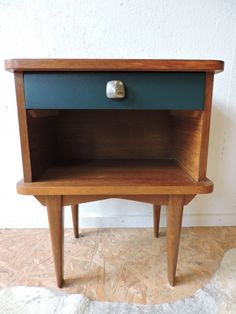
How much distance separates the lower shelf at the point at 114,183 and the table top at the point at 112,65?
28 centimetres

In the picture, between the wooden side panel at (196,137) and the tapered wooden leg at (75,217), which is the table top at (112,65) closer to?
the wooden side panel at (196,137)

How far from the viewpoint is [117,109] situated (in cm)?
65

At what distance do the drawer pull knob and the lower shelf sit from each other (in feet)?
0.75

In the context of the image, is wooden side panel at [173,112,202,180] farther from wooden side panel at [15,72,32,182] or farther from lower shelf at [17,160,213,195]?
wooden side panel at [15,72,32,182]

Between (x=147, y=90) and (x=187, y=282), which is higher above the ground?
(x=147, y=90)

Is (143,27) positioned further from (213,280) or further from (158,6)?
(213,280)

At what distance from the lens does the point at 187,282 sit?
0.71m

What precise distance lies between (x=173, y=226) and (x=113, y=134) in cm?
41

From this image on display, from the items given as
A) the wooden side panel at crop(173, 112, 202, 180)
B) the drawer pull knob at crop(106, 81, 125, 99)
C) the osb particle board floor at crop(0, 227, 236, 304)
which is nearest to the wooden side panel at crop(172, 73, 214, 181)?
the wooden side panel at crop(173, 112, 202, 180)

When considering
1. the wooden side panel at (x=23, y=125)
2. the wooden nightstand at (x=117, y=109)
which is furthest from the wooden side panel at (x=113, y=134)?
the wooden side panel at (x=23, y=125)

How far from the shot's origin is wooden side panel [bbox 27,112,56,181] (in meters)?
0.59

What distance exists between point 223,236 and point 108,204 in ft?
1.76

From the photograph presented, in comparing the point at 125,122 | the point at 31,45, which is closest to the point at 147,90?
the point at 125,122

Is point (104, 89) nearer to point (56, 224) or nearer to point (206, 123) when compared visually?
point (206, 123)
